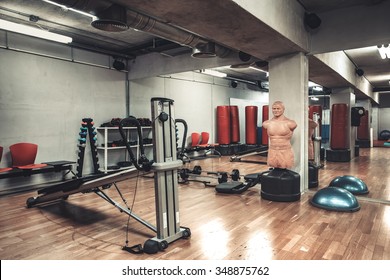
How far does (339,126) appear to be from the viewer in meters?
9.02

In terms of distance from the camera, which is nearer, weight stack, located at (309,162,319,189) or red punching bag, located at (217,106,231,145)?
weight stack, located at (309,162,319,189)

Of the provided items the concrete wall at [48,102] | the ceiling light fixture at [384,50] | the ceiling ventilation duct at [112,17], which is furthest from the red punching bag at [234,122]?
the ceiling ventilation duct at [112,17]

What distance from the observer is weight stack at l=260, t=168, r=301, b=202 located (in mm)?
4492

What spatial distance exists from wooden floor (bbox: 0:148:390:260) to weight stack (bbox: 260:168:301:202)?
125 millimetres

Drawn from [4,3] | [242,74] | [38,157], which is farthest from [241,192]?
[242,74]

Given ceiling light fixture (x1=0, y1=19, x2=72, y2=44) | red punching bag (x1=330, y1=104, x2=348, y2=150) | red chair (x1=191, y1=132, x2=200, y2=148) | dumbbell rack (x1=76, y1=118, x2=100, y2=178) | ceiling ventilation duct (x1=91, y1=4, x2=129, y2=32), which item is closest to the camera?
ceiling ventilation duct (x1=91, y1=4, x2=129, y2=32)

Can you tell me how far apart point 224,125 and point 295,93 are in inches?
235

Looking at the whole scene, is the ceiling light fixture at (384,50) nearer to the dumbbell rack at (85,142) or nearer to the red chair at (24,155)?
the dumbbell rack at (85,142)

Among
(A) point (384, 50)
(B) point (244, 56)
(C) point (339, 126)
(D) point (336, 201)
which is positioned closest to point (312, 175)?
(D) point (336, 201)

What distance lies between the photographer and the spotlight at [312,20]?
15.6ft

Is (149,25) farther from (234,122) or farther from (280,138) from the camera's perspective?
(234,122)

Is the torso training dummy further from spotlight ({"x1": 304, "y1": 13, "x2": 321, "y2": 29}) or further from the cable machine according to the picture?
the cable machine

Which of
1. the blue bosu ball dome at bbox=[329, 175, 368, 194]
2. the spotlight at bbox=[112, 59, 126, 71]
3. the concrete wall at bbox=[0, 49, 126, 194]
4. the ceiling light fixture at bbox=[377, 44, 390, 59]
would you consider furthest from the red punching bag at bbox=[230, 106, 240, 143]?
the blue bosu ball dome at bbox=[329, 175, 368, 194]

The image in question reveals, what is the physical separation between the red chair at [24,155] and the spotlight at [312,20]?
213 inches
